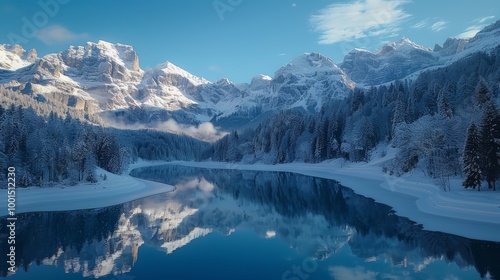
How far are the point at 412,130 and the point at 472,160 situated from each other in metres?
26.6

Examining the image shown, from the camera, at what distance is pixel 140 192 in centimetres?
5594

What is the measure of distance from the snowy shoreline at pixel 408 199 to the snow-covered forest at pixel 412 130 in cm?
301

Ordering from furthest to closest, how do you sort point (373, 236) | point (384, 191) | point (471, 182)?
1. point (384, 191)
2. point (471, 182)
3. point (373, 236)

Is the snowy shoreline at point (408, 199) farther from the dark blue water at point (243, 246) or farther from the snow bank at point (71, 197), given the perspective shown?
the dark blue water at point (243, 246)

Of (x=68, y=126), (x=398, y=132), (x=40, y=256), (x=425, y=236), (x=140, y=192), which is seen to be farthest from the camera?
(x=68, y=126)

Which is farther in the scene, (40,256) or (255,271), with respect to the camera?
(40,256)

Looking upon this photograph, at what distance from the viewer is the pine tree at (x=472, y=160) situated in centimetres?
3312

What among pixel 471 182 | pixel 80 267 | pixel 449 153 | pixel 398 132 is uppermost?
pixel 398 132

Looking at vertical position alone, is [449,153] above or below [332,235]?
above

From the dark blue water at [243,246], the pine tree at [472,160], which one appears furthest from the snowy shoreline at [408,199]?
the dark blue water at [243,246]

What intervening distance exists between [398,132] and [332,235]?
4556 centimetres

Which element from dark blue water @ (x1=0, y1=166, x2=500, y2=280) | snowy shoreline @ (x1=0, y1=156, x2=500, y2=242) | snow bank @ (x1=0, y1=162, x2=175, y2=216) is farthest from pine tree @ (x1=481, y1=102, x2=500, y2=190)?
snow bank @ (x1=0, y1=162, x2=175, y2=216)

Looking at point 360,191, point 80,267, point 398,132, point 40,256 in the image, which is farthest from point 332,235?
point 398,132

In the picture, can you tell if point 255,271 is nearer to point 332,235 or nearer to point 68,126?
point 332,235
